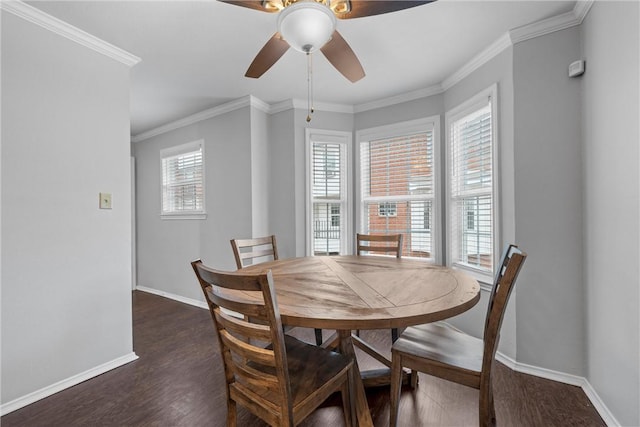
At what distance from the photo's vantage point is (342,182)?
139 inches

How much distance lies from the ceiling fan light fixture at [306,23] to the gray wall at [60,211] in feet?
5.79

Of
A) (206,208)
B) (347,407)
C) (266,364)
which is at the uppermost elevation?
(206,208)

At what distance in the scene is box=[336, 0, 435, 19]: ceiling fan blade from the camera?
1.29 metres

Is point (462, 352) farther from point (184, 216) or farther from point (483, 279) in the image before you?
point (184, 216)

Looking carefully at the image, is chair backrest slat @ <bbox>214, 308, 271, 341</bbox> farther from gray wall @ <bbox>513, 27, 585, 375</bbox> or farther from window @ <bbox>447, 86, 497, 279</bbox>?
window @ <bbox>447, 86, 497, 279</bbox>

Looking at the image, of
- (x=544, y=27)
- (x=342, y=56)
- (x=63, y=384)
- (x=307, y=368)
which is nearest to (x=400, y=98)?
(x=544, y=27)

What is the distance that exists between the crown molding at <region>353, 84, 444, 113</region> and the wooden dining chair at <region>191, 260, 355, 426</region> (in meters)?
2.78

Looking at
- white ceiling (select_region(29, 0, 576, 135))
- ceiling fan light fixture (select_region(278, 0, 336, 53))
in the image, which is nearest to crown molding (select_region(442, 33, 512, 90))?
white ceiling (select_region(29, 0, 576, 135))

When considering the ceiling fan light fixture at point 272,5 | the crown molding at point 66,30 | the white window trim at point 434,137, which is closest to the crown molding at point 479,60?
the white window trim at point 434,137

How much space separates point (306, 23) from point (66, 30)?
76.0 inches

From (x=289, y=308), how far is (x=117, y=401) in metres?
1.57

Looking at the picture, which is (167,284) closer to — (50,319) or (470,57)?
(50,319)

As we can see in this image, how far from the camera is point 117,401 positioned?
181cm

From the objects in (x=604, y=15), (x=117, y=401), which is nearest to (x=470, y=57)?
(x=604, y=15)
